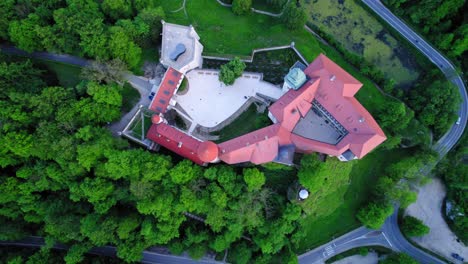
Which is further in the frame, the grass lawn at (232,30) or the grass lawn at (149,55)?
the grass lawn at (232,30)

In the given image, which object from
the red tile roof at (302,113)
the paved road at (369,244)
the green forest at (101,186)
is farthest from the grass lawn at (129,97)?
the paved road at (369,244)

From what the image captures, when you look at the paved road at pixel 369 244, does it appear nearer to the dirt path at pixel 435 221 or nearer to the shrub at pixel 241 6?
the dirt path at pixel 435 221

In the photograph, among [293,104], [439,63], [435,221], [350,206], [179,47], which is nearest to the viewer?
[293,104]

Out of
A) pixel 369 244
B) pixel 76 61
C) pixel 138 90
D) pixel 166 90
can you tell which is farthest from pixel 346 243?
pixel 76 61

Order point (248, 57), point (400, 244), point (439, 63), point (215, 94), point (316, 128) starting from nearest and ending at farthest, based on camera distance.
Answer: point (316, 128) < point (215, 94) < point (248, 57) < point (400, 244) < point (439, 63)

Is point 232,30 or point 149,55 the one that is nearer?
point 149,55

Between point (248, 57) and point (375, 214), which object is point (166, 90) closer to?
point (248, 57)

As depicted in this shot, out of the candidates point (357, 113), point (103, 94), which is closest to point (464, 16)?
point (357, 113)
